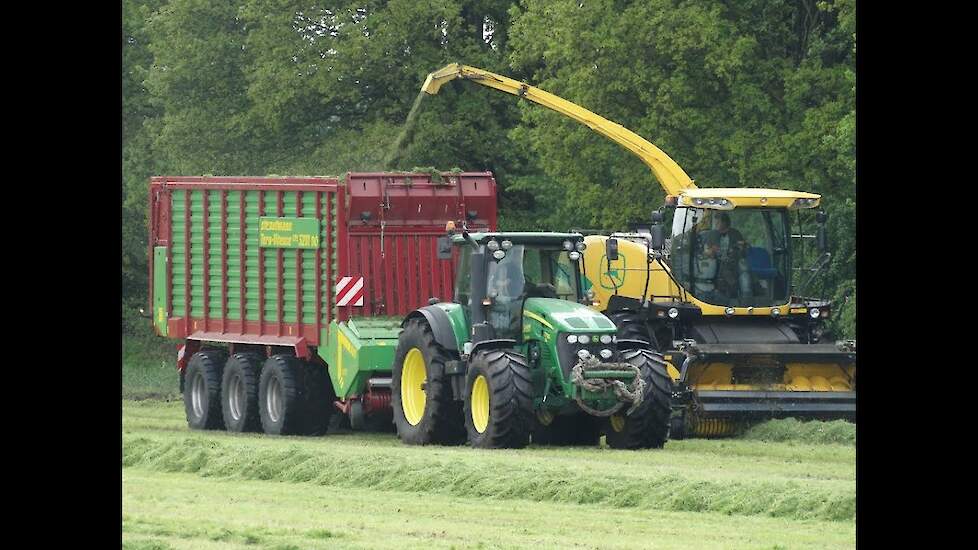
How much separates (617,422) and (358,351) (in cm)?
331

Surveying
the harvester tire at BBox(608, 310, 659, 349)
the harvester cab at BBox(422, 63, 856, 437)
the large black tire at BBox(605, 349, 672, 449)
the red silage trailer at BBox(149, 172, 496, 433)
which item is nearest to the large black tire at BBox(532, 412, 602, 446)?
the large black tire at BBox(605, 349, 672, 449)

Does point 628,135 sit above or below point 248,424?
above

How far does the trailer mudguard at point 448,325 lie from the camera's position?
65.9ft

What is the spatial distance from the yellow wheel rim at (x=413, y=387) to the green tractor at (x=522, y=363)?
1 centimetres

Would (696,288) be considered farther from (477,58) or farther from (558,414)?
(477,58)

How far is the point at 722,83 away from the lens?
33.2 metres

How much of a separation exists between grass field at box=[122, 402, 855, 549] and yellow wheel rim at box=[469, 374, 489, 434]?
32 cm

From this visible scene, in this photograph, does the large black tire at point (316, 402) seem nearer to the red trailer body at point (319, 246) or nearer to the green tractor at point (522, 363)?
the red trailer body at point (319, 246)

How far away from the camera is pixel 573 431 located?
20.4 metres

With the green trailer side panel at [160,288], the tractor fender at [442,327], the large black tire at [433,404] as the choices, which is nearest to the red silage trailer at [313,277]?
the green trailer side panel at [160,288]

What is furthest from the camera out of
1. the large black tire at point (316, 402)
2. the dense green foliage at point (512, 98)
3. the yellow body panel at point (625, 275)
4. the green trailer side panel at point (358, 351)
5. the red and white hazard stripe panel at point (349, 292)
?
the dense green foliage at point (512, 98)
